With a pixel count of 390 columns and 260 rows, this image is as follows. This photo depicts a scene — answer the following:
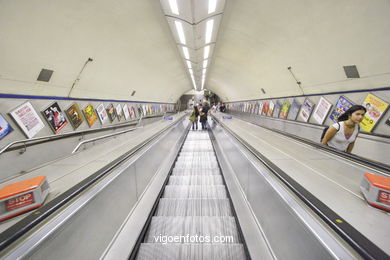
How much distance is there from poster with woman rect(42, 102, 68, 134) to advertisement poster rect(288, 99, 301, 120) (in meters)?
8.45

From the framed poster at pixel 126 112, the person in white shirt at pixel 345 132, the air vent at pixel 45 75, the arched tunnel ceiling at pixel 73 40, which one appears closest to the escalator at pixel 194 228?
the person in white shirt at pixel 345 132

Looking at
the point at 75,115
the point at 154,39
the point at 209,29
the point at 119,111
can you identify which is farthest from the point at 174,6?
the point at 119,111

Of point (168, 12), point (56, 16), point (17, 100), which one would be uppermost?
point (168, 12)

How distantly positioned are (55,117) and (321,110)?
826 centimetres

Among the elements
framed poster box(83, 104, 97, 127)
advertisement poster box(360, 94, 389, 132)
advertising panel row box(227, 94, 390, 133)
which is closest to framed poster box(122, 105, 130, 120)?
framed poster box(83, 104, 97, 127)

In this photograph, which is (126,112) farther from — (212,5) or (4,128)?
(212,5)

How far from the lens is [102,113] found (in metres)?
7.16

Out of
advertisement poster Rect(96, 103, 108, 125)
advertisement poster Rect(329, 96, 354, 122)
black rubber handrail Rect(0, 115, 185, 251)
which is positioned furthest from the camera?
advertisement poster Rect(96, 103, 108, 125)

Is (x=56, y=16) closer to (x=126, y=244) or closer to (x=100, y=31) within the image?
(x=100, y=31)

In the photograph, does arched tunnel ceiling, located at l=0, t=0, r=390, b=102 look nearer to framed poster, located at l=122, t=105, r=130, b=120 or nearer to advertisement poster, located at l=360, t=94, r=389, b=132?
advertisement poster, located at l=360, t=94, r=389, b=132

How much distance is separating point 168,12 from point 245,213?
4.83 meters

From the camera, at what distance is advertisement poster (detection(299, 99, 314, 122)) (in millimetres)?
6328

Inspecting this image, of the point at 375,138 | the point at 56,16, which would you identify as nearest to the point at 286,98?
the point at 375,138

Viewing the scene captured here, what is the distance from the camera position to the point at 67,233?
1166 millimetres
